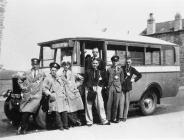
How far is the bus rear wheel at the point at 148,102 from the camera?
10172 mm

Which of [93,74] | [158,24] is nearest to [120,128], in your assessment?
[93,74]

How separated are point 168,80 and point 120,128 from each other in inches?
161

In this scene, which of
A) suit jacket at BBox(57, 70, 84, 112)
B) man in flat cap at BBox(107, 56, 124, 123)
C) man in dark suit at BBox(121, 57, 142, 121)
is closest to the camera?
suit jacket at BBox(57, 70, 84, 112)

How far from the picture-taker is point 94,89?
7.94m

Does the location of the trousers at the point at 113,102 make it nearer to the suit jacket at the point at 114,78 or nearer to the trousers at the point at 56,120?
the suit jacket at the point at 114,78

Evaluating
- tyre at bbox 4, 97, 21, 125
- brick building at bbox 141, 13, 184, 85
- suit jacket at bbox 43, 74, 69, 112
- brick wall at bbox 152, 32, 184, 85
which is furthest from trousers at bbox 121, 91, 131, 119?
brick wall at bbox 152, 32, 184, 85

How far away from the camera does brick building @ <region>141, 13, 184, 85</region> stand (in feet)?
120

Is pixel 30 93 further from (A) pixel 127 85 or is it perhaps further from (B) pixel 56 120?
(A) pixel 127 85

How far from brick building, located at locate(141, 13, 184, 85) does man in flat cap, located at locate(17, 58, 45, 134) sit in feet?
94.2

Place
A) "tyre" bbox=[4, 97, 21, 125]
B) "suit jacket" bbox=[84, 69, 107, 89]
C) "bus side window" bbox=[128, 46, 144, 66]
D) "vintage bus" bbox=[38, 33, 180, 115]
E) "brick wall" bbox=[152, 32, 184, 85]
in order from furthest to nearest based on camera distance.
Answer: "brick wall" bbox=[152, 32, 184, 85] < "bus side window" bbox=[128, 46, 144, 66] < "vintage bus" bbox=[38, 33, 180, 115] < "tyre" bbox=[4, 97, 21, 125] < "suit jacket" bbox=[84, 69, 107, 89]

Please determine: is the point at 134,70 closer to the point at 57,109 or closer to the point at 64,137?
the point at 57,109

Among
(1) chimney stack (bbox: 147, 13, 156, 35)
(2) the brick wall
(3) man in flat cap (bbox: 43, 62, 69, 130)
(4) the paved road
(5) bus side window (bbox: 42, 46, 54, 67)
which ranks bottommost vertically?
(4) the paved road

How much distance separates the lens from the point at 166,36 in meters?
38.9

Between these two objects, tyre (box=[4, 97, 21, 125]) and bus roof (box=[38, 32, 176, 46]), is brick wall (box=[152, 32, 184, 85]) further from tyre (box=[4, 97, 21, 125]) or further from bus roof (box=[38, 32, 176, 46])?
tyre (box=[4, 97, 21, 125])
